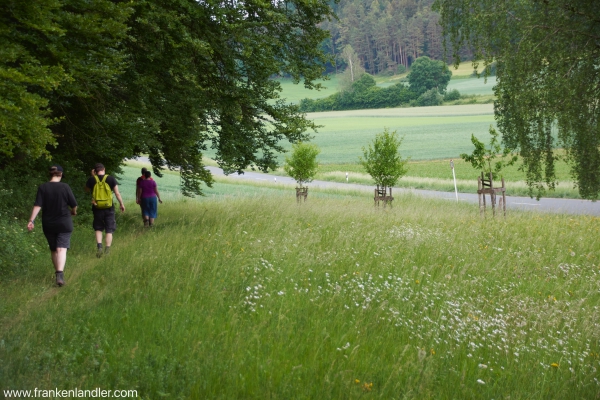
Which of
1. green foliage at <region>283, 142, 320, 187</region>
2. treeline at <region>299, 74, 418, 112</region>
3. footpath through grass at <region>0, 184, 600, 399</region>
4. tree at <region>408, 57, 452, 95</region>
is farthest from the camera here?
treeline at <region>299, 74, 418, 112</region>

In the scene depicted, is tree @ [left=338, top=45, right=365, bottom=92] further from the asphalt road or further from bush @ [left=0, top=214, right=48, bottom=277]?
bush @ [left=0, top=214, right=48, bottom=277]

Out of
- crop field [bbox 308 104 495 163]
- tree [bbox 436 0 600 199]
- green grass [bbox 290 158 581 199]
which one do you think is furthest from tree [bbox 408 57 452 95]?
tree [bbox 436 0 600 199]

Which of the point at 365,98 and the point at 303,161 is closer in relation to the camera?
the point at 303,161

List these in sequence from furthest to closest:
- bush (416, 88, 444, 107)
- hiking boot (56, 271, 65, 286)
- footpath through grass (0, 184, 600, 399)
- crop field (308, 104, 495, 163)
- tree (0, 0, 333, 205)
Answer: bush (416, 88, 444, 107) → crop field (308, 104, 495, 163) → tree (0, 0, 333, 205) → hiking boot (56, 271, 65, 286) → footpath through grass (0, 184, 600, 399)

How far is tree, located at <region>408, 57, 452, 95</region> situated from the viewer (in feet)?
334

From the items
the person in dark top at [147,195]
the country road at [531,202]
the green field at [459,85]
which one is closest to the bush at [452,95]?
the green field at [459,85]

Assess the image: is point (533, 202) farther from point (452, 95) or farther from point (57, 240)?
point (452, 95)

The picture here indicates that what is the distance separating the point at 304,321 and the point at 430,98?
96.5 m

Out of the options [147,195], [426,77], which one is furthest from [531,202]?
[426,77]

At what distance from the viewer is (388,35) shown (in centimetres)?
12662

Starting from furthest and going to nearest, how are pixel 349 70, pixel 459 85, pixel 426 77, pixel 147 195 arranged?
pixel 349 70 → pixel 459 85 → pixel 426 77 → pixel 147 195

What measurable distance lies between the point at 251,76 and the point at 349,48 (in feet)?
368

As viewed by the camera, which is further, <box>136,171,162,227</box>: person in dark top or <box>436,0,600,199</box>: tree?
<box>136,171,162,227</box>: person in dark top

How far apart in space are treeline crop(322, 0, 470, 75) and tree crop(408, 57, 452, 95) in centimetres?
1476
